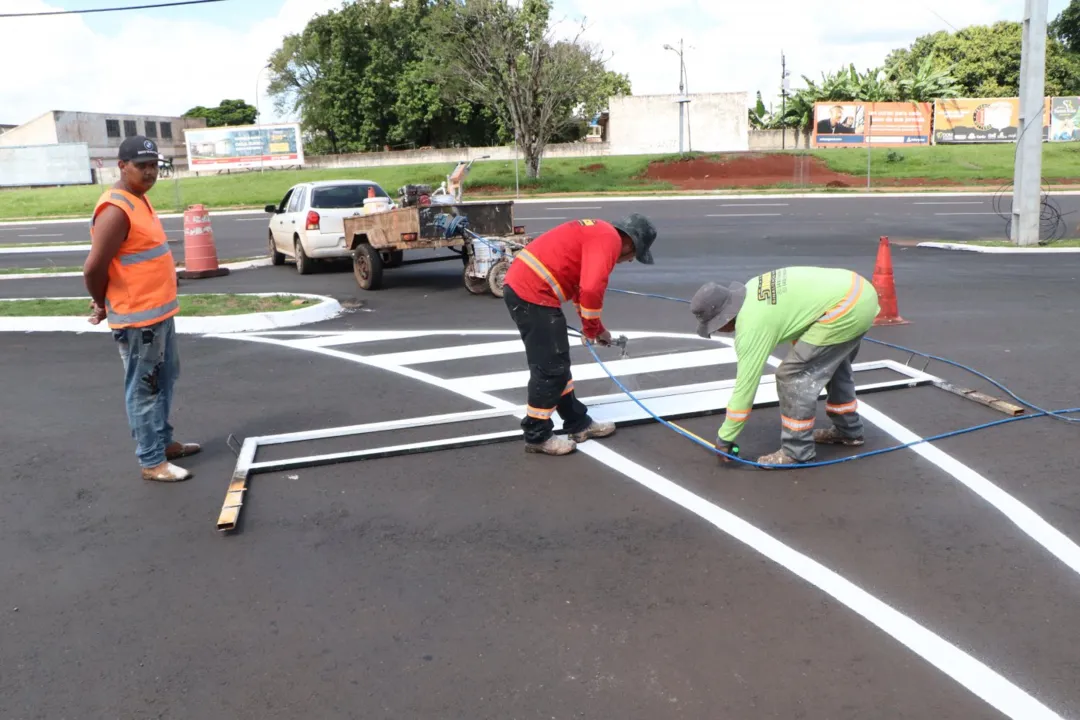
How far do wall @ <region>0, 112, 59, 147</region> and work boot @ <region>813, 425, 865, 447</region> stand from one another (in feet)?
264

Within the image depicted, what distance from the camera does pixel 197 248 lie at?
16.2 m

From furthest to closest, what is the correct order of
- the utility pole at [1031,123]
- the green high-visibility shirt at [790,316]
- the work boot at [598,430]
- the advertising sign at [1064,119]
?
the advertising sign at [1064,119] → the utility pole at [1031,123] → the work boot at [598,430] → the green high-visibility shirt at [790,316]

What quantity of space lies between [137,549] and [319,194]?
11.7 m

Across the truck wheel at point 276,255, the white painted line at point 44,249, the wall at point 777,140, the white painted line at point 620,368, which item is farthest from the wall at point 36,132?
the white painted line at point 620,368

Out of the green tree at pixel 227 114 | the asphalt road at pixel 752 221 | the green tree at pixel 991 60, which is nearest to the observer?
the asphalt road at pixel 752 221

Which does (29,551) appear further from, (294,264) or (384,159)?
(384,159)

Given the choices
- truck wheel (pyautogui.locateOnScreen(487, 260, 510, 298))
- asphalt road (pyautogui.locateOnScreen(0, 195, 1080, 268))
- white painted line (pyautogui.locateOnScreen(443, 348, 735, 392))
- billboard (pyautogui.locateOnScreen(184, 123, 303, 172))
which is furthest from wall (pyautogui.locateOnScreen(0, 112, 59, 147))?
white painted line (pyautogui.locateOnScreen(443, 348, 735, 392))

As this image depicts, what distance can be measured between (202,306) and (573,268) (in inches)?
293

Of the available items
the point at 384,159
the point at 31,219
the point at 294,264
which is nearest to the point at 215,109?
the point at 384,159

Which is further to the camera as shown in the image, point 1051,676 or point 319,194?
point 319,194

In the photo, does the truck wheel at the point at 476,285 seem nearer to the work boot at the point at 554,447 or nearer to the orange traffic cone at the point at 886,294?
the orange traffic cone at the point at 886,294

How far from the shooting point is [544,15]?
1555 inches

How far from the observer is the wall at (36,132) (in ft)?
241

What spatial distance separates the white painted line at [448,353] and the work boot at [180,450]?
9.18 ft
